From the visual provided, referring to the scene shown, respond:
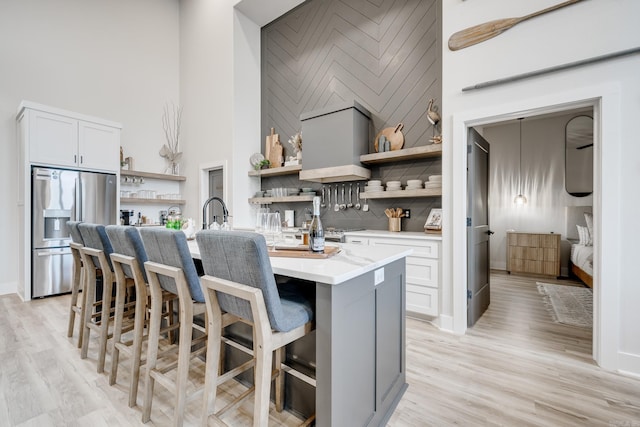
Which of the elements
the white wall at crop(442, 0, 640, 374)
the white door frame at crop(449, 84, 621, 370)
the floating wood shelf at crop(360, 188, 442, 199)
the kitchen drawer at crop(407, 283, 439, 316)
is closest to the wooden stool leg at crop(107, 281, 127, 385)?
the kitchen drawer at crop(407, 283, 439, 316)

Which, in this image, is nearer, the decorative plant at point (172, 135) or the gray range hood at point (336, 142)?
the gray range hood at point (336, 142)

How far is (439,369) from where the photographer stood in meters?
2.10

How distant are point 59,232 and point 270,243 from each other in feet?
12.4

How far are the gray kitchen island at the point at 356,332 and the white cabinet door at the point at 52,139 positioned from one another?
3.65 meters

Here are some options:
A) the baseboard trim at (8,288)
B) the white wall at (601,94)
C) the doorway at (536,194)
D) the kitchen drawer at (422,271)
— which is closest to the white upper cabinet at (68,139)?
the baseboard trim at (8,288)

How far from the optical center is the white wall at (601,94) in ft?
6.66

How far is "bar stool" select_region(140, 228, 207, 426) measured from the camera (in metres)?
1.44

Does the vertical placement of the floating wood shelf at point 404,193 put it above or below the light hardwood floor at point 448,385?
above

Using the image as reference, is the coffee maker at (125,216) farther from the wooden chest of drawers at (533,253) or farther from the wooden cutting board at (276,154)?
the wooden chest of drawers at (533,253)

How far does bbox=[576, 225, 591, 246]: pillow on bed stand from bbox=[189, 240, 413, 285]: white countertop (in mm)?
4797

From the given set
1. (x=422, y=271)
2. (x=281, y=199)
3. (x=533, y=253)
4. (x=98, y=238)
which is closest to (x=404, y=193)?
(x=422, y=271)

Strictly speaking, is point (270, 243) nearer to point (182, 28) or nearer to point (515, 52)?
point (515, 52)

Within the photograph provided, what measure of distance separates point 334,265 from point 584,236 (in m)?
5.52

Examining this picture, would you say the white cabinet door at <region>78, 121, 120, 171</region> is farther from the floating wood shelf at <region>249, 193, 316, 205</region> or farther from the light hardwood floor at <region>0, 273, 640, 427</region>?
the light hardwood floor at <region>0, 273, 640, 427</region>
